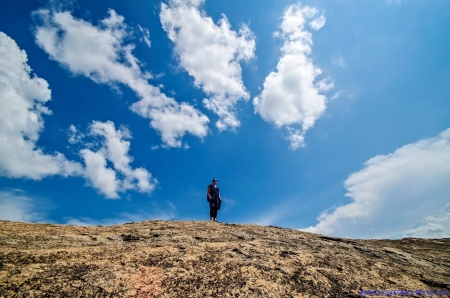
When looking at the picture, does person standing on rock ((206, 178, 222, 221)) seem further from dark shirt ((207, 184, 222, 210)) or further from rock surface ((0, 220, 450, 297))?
rock surface ((0, 220, 450, 297))

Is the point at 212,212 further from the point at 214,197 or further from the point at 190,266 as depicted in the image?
the point at 190,266

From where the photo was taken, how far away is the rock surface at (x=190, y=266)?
16.1 ft

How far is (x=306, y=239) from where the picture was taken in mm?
9977

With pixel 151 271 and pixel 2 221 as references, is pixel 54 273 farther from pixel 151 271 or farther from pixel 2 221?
pixel 2 221

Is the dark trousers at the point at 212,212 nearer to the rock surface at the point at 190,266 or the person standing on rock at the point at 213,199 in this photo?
the person standing on rock at the point at 213,199

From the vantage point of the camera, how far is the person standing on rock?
622 inches

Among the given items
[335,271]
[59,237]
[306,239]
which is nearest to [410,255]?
[306,239]

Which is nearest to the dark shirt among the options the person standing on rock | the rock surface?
the person standing on rock

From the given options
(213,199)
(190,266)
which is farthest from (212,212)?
(190,266)

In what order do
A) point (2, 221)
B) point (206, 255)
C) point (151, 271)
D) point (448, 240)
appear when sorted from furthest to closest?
point (448, 240)
point (2, 221)
point (206, 255)
point (151, 271)

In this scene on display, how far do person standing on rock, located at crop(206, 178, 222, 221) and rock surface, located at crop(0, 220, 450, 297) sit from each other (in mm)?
6199

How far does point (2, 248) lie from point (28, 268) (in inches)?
56.8

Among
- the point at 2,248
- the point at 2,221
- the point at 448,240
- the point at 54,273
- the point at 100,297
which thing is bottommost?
the point at 100,297

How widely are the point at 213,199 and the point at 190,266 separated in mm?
9821
